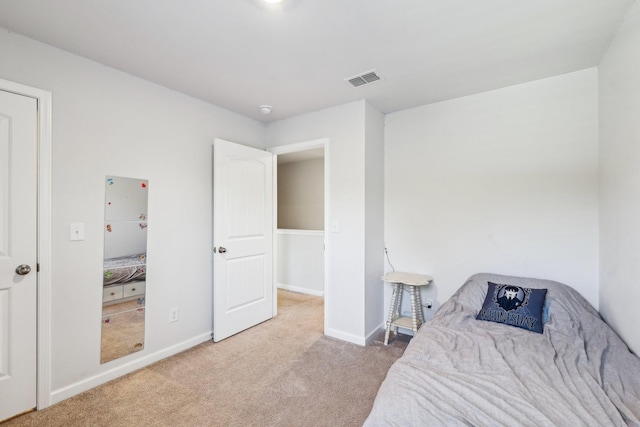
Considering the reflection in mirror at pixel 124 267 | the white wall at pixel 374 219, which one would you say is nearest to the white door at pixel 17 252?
the reflection in mirror at pixel 124 267

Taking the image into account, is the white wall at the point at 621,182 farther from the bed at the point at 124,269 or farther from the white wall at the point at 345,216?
the bed at the point at 124,269

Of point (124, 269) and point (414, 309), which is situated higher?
point (124, 269)

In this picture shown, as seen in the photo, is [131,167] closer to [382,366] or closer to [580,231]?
[382,366]

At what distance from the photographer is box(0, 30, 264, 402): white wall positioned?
6.51 ft

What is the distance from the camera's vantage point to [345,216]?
296 centimetres

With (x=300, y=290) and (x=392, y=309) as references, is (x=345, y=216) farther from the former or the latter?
(x=300, y=290)

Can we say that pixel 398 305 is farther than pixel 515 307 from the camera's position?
Yes

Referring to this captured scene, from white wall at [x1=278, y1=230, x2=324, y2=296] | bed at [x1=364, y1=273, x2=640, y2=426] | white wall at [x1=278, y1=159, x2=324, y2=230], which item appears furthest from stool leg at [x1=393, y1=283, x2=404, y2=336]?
white wall at [x1=278, y1=159, x2=324, y2=230]

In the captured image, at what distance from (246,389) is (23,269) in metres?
1.64

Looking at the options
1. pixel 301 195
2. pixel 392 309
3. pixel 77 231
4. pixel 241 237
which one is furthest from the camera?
pixel 301 195

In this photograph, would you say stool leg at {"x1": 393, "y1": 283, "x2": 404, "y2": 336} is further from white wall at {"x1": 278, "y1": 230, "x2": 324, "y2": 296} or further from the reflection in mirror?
the reflection in mirror

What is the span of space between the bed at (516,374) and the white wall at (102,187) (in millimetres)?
2064

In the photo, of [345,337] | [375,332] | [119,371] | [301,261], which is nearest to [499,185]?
[375,332]

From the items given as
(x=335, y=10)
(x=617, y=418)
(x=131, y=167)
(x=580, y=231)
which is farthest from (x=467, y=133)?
(x=131, y=167)
